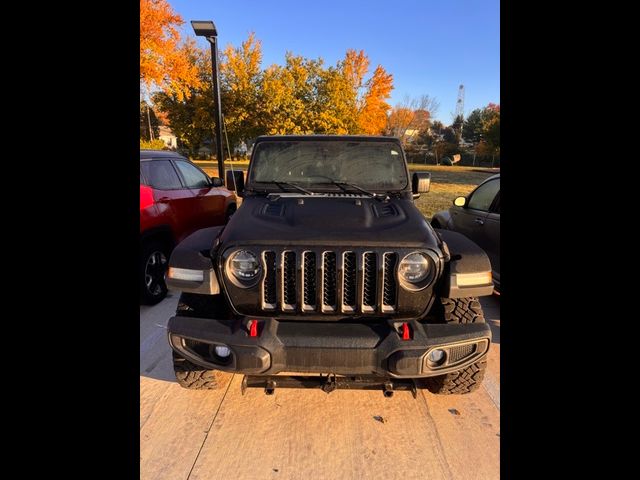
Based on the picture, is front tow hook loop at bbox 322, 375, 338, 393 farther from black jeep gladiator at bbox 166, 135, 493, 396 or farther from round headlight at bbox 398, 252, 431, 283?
round headlight at bbox 398, 252, 431, 283

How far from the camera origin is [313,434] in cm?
230

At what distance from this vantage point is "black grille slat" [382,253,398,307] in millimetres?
2148

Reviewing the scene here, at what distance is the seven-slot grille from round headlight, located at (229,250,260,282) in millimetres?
91

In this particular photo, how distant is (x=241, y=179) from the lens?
11.7 feet

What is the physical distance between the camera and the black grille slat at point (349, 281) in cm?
215

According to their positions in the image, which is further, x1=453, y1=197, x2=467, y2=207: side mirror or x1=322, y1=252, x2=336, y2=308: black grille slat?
x1=453, y1=197, x2=467, y2=207: side mirror

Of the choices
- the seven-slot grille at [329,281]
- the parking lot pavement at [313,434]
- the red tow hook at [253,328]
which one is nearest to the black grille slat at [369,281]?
the seven-slot grille at [329,281]

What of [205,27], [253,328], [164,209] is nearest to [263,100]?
[205,27]

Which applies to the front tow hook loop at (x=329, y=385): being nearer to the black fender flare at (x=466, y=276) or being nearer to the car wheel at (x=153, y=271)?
the black fender flare at (x=466, y=276)

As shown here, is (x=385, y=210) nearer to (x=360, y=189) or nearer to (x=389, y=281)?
(x=360, y=189)

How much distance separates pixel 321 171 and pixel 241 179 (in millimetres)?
847

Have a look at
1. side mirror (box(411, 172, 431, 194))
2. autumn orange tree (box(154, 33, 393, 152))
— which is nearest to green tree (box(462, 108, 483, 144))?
autumn orange tree (box(154, 33, 393, 152))
